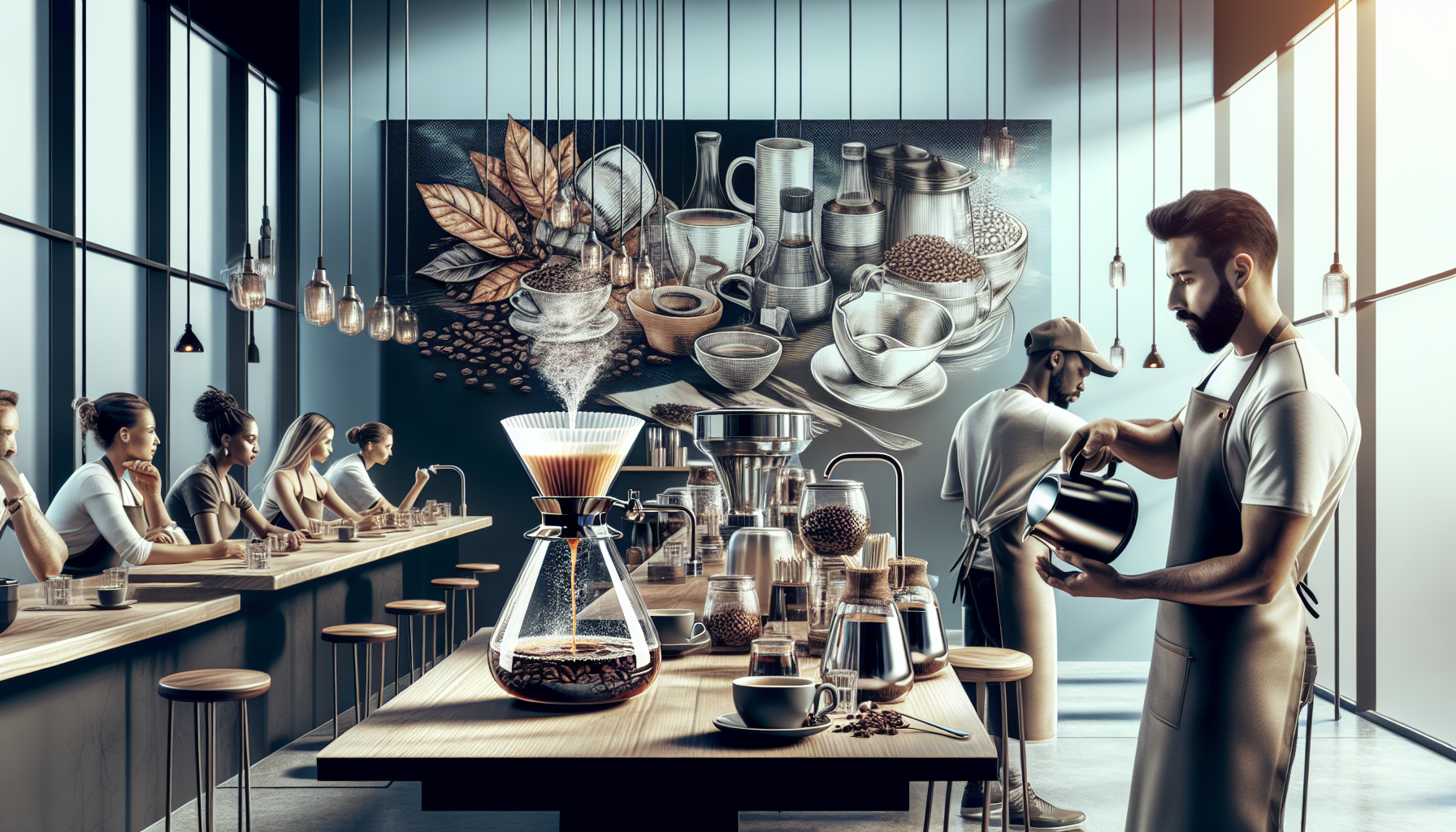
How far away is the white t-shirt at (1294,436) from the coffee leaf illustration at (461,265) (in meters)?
5.95

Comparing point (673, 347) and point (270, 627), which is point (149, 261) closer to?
point (270, 627)

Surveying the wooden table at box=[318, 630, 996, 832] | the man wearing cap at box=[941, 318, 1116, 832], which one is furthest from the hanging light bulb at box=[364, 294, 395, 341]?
the wooden table at box=[318, 630, 996, 832]

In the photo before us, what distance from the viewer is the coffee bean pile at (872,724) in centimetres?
144

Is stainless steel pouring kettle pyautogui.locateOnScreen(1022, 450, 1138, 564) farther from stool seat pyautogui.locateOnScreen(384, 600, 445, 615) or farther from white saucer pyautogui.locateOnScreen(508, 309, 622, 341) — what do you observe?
white saucer pyautogui.locateOnScreen(508, 309, 622, 341)

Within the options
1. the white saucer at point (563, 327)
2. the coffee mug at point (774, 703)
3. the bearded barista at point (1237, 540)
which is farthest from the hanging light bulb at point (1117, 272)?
the coffee mug at point (774, 703)

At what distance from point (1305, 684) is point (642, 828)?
140 centimetres

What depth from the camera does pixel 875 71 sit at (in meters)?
7.19

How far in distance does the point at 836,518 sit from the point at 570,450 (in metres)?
0.87

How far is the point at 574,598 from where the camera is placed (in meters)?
1.53

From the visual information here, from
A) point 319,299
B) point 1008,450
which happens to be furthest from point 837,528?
point 319,299

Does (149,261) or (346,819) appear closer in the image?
(346,819)

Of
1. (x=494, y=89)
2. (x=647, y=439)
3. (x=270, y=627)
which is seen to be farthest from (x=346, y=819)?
(x=494, y=89)

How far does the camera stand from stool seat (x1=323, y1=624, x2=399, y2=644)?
4066mm

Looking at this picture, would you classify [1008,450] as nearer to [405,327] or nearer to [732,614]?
[732,614]
